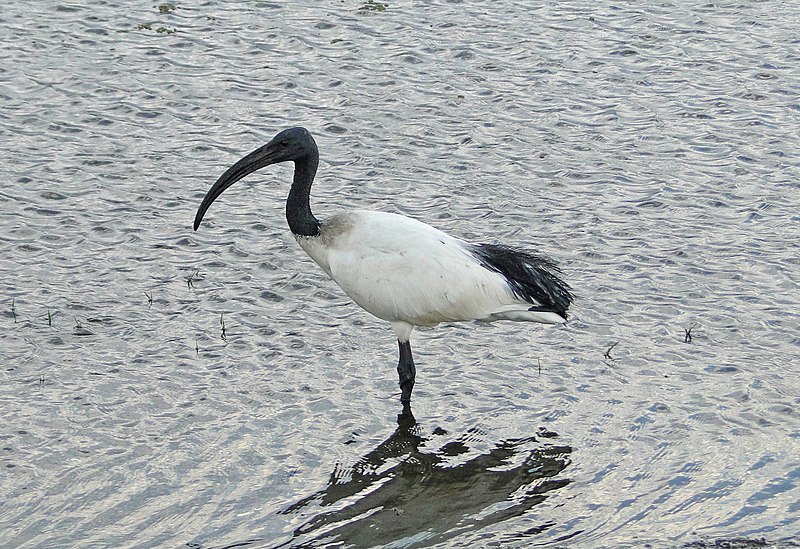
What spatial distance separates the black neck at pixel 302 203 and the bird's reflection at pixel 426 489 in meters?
1.51

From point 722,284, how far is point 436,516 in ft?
12.5

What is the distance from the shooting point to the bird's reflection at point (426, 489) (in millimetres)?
7559

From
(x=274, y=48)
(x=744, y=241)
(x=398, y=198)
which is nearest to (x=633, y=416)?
(x=744, y=241)

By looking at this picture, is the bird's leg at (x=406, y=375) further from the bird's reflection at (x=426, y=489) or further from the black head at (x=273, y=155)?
the black head at (x=273, y=155)

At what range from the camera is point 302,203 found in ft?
30.3

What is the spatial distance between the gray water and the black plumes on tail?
2.00ft

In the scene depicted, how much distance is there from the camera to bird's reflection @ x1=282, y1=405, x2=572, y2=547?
7.56 meters

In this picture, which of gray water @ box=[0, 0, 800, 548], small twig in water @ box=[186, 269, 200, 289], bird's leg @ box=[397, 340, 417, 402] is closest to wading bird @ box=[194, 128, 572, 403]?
bird's leg @ box=[397, 340, 417, 402]

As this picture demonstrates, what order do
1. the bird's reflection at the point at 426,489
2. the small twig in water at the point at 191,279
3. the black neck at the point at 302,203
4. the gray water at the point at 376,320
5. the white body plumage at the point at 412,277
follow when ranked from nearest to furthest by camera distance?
the bird's reflection at the point at 426,489, the gray water at the point at 376,320, the white body plumage at the point at 412,277, the black neck at the point at 302,203, the small twig in water at the point at 191,279

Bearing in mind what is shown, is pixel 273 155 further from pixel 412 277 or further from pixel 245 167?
pixel 412 277

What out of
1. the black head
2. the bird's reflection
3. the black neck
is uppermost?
the black head

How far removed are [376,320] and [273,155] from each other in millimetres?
1610

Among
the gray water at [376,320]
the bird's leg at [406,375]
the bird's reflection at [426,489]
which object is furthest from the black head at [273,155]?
the bird's reflection at [426,489]

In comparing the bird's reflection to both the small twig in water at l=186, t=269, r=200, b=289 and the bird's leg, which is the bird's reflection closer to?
the bird's leg
